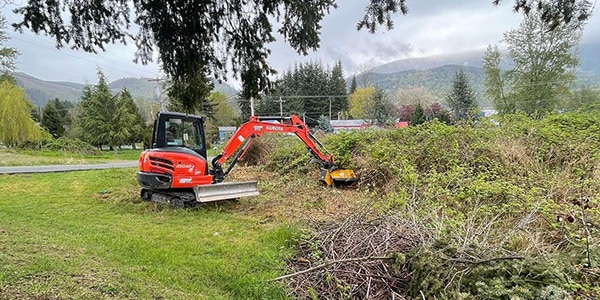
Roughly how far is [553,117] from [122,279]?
957cm

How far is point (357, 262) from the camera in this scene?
331 centimetres

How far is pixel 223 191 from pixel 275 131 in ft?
6.41

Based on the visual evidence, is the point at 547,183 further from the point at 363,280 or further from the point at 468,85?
the point at 468,85

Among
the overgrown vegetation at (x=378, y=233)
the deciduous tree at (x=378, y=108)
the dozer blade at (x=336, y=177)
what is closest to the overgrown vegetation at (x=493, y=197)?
the overgrown vegetation at (x=378, y=233)

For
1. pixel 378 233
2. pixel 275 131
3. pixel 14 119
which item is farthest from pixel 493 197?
pixel 14 119

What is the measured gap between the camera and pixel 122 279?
3.05 metres

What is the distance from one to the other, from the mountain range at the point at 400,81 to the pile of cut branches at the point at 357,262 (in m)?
2.06

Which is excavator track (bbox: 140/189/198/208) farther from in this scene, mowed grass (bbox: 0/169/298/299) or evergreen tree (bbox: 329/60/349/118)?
evergreen tree (bbox: 329/60/349/118)

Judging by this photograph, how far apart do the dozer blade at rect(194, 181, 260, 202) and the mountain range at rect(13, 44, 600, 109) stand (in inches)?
130

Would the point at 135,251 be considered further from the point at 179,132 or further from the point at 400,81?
the point at 400,81

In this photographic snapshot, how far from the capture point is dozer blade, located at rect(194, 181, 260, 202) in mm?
6426

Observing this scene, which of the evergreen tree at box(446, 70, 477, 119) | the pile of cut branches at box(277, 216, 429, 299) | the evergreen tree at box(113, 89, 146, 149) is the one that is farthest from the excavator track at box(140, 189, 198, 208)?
the evergreen tree at box(446, 70, 477, 119)

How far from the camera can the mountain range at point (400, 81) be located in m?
13.9

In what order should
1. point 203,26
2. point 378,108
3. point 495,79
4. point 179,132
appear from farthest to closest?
point 378,108 → point 495,79 → point 179,132 → point 203,26
